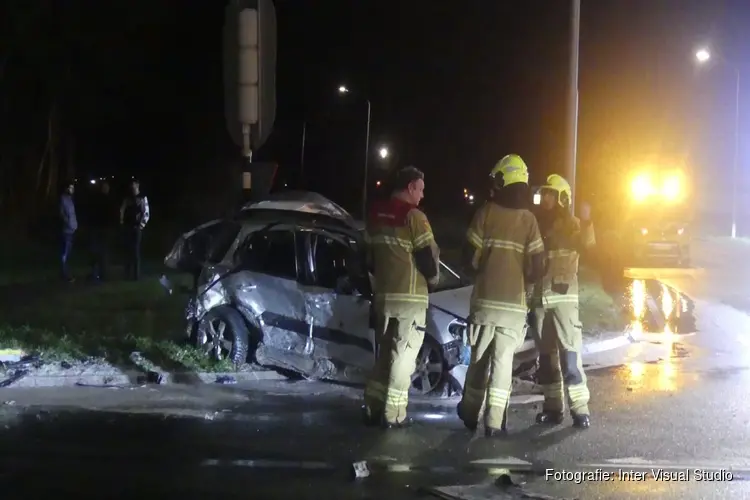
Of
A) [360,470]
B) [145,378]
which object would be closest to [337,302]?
[145,378]

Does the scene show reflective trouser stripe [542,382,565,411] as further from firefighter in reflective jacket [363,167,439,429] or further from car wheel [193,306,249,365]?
car wheel [193,306,249,365]

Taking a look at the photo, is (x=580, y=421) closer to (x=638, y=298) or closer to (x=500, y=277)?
(x=500, y=277)

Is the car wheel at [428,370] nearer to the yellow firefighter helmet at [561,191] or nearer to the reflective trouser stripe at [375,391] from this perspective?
the reflective trouser stripe at [375,391]

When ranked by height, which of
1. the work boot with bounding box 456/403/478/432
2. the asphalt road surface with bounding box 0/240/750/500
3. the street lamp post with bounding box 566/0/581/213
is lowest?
the asphalt road surface with bounding box 0/240/750/500

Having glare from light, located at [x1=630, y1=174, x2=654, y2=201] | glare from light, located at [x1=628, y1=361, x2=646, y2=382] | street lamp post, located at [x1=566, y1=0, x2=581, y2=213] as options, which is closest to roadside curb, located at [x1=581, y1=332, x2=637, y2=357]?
glare from light, located at [x1=628, y1=361, x2=646, y2=382]

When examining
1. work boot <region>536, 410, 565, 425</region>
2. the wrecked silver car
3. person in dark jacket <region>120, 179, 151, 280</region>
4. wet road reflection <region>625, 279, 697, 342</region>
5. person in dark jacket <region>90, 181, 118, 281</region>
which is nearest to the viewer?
work boot <region>536, 410, 565, 425</region>

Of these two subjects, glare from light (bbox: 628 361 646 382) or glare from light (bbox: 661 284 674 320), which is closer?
glare from light (bbox: 628 361 646 382)

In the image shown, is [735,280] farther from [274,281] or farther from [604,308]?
[274,281]

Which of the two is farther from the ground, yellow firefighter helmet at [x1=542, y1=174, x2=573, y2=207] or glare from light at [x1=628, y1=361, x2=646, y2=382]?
yellow firefighter helmet at [x1=542, y1=174, x2=573, y2=207]

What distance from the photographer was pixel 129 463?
6422mm

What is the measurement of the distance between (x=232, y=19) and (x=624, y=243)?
17.4m

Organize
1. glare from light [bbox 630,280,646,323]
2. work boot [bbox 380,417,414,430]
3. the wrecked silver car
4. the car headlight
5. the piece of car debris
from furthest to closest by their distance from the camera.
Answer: glare from light [bbox 630,280,646,323] → the wrecked silver car → the car headlight → work boot [bbox 380,417,414,430] → the piece of car debris

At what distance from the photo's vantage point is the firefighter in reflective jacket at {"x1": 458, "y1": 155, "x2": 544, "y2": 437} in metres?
6.95

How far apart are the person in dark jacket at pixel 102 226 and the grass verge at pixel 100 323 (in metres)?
0.50
